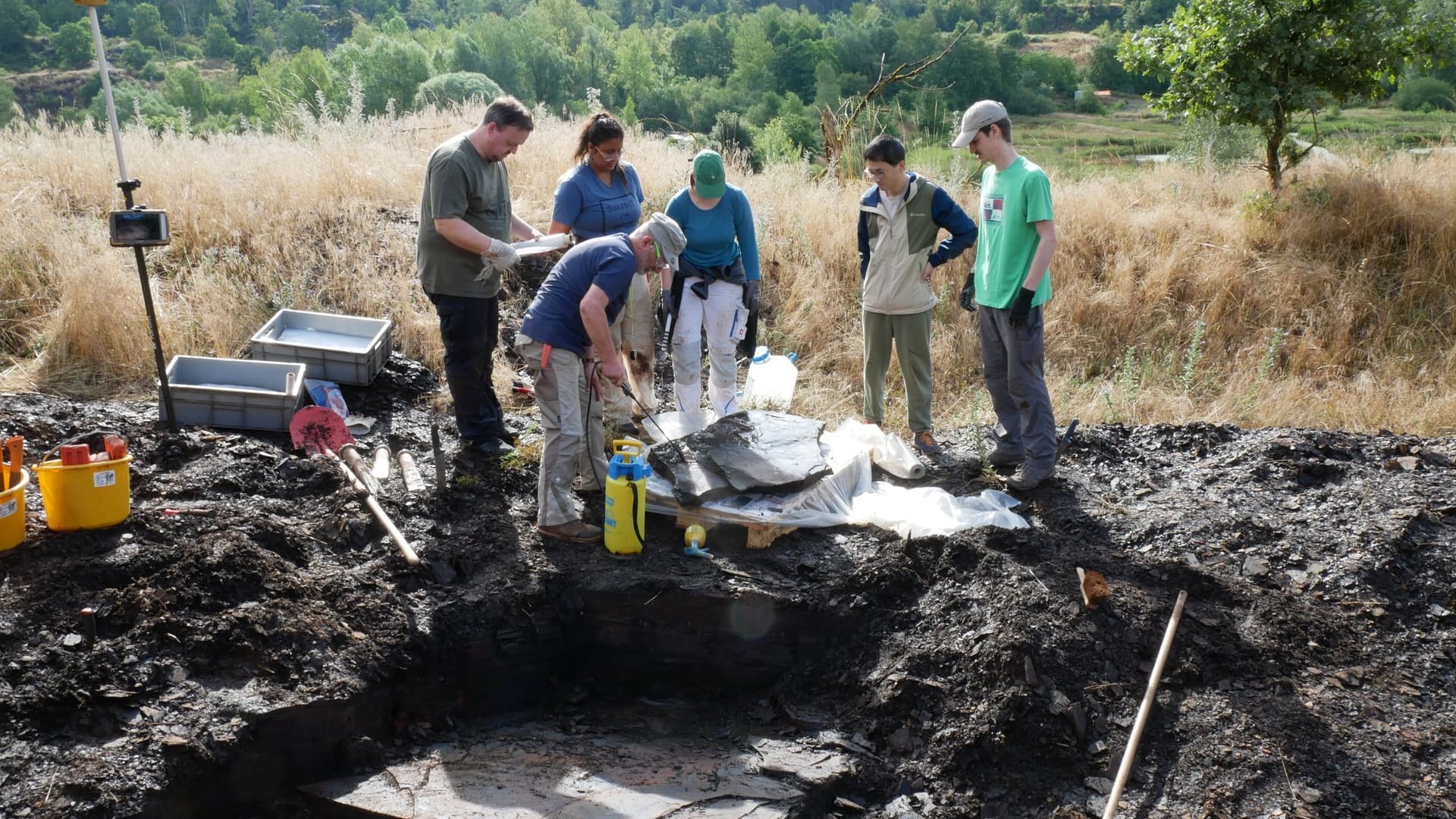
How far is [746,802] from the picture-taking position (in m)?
3.43

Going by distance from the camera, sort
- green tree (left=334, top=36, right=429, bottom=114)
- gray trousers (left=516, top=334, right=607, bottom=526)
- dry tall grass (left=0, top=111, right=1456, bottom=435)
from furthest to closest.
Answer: green tree (left=334, top=36, right=429, bottom=114) → dry tall grass (left=0, top=111, right=1456, bottom=435) → gray trousers (left=516, top=334, right=607, bottom=526)

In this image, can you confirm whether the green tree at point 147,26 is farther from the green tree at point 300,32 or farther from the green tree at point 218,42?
the green tree at point 300,32

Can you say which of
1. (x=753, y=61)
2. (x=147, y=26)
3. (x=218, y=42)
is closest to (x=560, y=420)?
(x=753, y=61)

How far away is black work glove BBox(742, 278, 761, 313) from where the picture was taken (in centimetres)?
550

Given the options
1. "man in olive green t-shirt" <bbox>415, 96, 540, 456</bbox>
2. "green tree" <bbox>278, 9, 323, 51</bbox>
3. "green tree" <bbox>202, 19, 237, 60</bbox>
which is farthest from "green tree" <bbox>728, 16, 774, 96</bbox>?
"green tree" <bbox>202, 19, 237, 60</bbox>

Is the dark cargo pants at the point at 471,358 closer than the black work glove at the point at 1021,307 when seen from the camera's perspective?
No

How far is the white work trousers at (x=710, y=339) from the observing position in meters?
5.48

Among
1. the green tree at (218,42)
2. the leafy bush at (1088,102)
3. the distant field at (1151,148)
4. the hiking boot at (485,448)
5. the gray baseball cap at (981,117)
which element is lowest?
the hiking boot at (485,448)

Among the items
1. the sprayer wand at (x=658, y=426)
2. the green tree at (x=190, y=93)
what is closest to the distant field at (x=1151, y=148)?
the sprayer wand at (x=658, y=426)

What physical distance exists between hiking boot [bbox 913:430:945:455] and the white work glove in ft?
8.11

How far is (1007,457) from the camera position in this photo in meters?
5.42

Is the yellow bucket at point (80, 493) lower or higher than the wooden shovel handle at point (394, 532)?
higher

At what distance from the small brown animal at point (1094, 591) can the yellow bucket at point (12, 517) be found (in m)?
4.37

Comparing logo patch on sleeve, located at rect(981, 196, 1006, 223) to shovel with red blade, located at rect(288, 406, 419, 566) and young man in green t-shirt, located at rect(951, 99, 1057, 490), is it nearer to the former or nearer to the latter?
young man in green t-shirt, located at rect(951, 99, 1057, 490)
